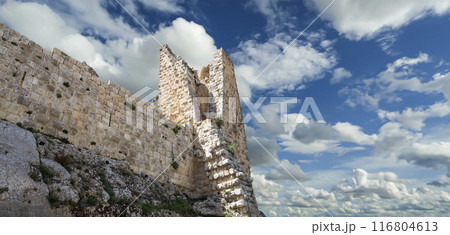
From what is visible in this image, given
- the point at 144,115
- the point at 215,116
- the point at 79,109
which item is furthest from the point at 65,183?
the point at 215,116

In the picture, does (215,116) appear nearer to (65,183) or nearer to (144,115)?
(144,115)

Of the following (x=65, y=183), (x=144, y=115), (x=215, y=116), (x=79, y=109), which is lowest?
(x=65, y=183)

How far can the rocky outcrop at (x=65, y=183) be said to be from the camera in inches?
191

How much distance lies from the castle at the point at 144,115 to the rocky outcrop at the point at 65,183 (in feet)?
2.62

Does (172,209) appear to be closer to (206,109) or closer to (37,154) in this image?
(37,154)

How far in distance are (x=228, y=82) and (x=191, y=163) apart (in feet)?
18.2

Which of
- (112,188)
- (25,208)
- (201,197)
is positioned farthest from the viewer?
(201,197)

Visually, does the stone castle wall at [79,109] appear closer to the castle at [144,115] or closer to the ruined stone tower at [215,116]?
the castle at [144,115]

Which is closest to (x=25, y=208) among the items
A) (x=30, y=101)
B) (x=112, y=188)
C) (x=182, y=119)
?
(x=112, y=188)

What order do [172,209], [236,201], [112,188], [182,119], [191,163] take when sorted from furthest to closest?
[182,119] → [191,163] → [236,201] → [172,209] → [112,188]

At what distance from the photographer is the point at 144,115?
35.1 feet

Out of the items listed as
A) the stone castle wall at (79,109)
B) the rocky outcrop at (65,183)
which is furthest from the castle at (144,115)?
the rocky outcrop at (65,183)

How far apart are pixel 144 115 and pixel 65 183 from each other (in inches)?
202

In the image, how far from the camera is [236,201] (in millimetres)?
9734
